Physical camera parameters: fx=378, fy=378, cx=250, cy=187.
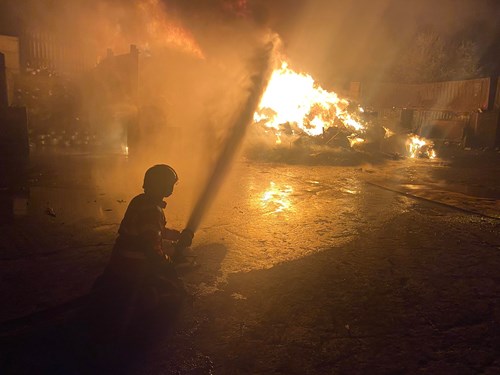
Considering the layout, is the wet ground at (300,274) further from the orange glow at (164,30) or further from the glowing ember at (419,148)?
the orange glow at (164,30)

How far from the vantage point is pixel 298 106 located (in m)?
18.2

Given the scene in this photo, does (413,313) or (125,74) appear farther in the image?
(125,74)

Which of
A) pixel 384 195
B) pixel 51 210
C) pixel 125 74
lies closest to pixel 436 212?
pixel 384 195

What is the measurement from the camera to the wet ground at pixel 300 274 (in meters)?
2.69

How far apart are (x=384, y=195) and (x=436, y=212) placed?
146 centimetres

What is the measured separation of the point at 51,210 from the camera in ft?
19.5

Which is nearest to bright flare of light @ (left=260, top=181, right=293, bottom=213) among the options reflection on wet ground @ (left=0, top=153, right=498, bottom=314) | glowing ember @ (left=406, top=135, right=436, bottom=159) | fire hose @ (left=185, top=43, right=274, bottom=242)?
reflection on wet ground @ (left=0, top=153, right=498, bottom=314)

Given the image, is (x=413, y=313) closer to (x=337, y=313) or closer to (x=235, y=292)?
(x=337, y=313)

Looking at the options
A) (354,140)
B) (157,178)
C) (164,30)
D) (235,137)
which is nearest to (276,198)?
(157,178)

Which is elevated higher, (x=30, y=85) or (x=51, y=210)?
(x=30, y=85)

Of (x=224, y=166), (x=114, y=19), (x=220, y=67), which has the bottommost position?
(x=224, y=166)

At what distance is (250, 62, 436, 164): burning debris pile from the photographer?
15398 millimetres

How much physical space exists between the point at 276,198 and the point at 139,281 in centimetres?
477

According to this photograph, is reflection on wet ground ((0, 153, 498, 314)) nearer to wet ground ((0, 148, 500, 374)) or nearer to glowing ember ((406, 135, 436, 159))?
wet ground ((0, 148, 500, 374))
